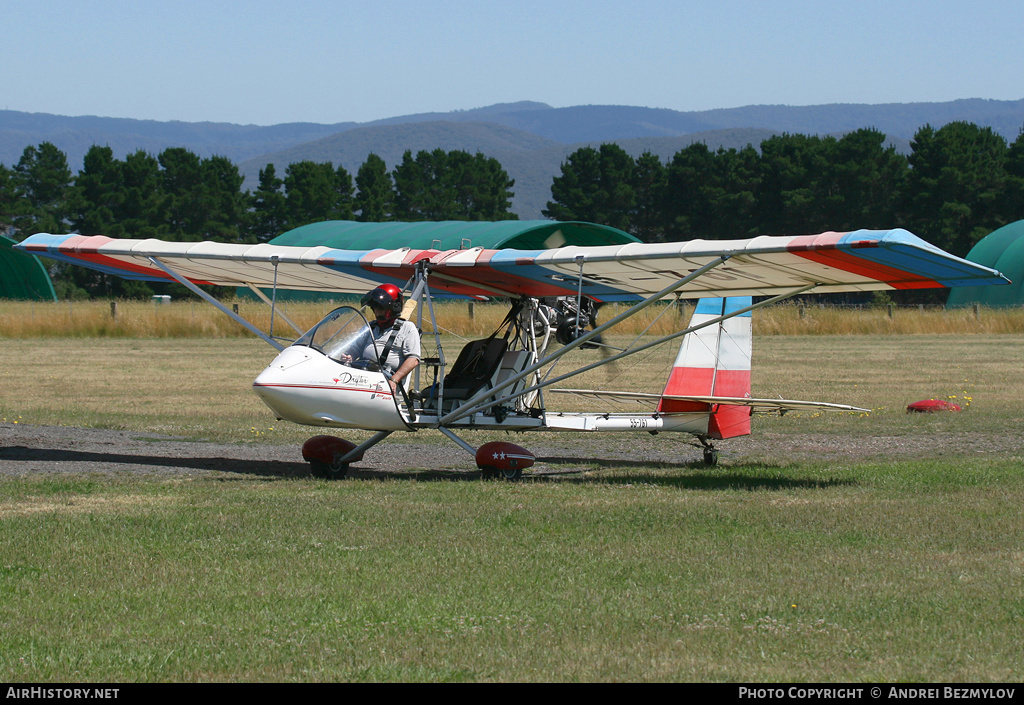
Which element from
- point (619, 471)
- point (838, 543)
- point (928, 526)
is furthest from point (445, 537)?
point (619, 471)

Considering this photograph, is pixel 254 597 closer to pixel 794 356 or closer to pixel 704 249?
pixel 704 249

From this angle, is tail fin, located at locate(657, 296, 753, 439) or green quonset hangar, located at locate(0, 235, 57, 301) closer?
tail fin, located at locate(657, 296, 753, 439)

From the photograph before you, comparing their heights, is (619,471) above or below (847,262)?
below

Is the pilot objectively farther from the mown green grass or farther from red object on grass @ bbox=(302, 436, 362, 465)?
the mown green grass

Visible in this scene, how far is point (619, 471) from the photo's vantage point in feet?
39.2

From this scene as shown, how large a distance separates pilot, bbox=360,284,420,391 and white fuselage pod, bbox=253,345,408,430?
252mm

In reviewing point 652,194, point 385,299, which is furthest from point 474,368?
point 652,194

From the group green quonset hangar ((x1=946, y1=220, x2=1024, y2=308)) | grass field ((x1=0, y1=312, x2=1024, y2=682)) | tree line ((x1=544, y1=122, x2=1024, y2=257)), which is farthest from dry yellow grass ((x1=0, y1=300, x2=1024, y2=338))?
tree line ((x1=544, y1=122, x2=1024, y2=257))

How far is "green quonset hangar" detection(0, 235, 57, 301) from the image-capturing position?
4750 cm

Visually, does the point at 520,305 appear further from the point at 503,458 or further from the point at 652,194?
the point at 652,194

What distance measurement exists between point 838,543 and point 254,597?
3.96 m

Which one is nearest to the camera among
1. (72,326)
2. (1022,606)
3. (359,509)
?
(1022,606)

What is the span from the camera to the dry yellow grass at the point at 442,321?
117ft

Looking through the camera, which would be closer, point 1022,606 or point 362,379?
point 1022,606
